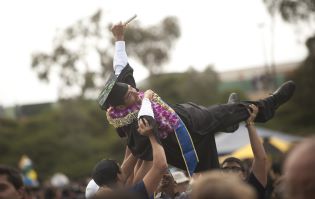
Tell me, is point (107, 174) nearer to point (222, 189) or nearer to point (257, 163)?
point (257, 163)

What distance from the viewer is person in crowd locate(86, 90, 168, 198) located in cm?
427

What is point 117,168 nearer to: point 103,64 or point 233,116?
point 233,116

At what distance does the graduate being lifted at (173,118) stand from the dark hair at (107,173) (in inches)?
11.0

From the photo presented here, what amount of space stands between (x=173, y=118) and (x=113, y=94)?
0.48 metres

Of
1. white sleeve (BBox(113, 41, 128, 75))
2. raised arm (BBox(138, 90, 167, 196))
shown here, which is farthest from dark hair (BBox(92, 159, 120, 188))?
white sleeve (BBox(113, 41, 128, 75))

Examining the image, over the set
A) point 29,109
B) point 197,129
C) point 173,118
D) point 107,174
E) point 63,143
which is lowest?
point 63,143

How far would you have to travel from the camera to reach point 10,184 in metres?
3.87

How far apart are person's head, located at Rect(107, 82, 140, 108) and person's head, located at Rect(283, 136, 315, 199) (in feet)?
7.76

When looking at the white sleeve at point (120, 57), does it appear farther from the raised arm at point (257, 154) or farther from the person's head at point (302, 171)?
the person's head at point (302, 171)

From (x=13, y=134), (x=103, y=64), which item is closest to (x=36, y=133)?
(x=13, y=134)

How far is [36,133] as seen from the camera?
36.7m

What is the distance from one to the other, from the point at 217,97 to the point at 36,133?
9.98 m

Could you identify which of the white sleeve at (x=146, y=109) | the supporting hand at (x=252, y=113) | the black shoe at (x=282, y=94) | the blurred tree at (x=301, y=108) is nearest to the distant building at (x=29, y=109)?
the blurred tree at (x=301, y=108)

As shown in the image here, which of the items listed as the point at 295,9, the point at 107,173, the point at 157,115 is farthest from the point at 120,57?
the point at 295,9
